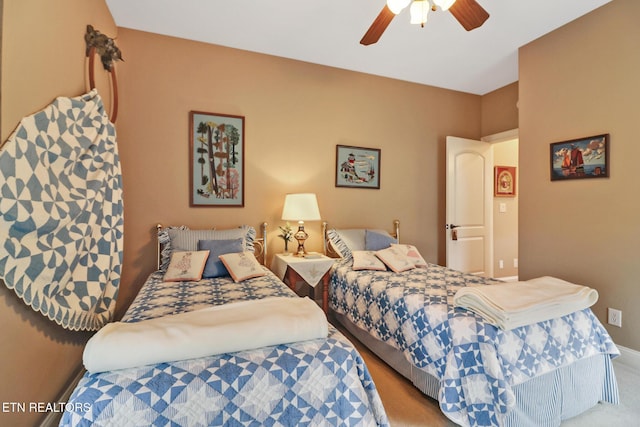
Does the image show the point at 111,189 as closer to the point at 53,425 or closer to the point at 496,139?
the point at 53,425

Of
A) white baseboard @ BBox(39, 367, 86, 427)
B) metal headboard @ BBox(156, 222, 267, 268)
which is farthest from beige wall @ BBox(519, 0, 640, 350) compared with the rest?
white baseboard @ BBox(39, 367, 86, 427)

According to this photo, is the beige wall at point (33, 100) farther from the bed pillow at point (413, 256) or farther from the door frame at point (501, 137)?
the door frame at point (501, 137)

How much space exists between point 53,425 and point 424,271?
8.96 ft

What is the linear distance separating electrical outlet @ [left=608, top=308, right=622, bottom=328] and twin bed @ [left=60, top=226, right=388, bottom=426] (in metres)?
2.33

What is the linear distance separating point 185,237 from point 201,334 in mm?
1677

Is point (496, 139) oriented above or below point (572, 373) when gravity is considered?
above

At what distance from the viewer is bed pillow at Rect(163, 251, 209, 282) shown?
2.28 metres

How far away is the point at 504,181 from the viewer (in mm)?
4547

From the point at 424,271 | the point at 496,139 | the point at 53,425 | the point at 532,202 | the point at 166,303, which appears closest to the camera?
the point at 53,425

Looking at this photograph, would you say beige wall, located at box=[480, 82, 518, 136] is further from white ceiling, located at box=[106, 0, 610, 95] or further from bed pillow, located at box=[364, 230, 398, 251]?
bed pillow, located at box=[364, 230, 398, 251]

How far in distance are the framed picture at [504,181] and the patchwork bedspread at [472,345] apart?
2928 mm

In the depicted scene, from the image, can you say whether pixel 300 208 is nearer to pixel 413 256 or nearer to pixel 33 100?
pixel 413 256

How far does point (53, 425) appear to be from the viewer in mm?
1624

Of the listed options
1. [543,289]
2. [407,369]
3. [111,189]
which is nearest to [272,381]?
[407,369]
